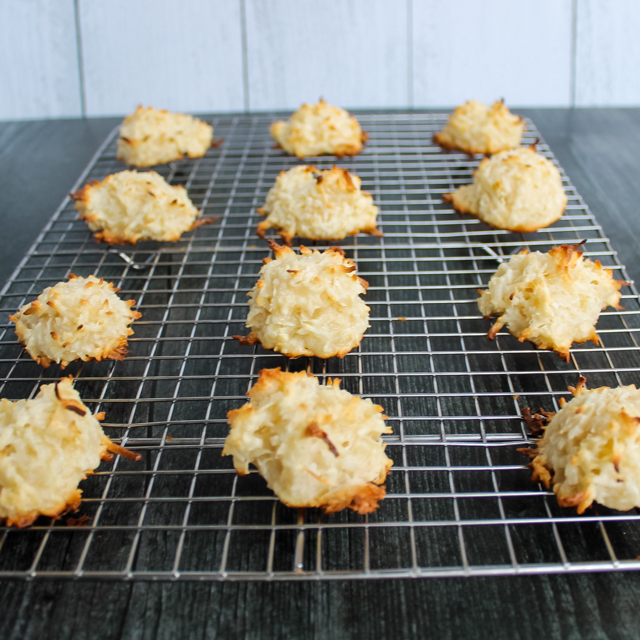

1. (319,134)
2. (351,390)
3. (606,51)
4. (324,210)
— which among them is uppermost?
(606,51)

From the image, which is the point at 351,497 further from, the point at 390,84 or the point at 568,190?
the point at 390,84

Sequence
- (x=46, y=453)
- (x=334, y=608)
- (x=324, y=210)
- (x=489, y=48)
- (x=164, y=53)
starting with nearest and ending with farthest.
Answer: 1. (x=334, y=608)
2. (x=46, y=453)
3. (x=324, y=210)
4. (x=164, y=53)
5. (x=489, y=48)

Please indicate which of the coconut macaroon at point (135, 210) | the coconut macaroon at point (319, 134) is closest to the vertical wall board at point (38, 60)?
the coconut macaroon at point (319, 134)

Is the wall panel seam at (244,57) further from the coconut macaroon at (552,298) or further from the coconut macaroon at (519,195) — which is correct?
the coconut macaroon at (552,298)

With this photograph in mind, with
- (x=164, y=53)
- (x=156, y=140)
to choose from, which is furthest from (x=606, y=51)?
(x=156, y=140)

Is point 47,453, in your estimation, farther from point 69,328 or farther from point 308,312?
point 308,312

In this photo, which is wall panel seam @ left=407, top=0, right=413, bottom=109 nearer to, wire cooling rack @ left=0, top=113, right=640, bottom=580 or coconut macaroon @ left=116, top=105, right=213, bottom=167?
wire cooling rack @ left=0, top=113, right=640, bottom=580

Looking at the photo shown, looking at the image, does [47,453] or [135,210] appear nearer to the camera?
[47,453]
